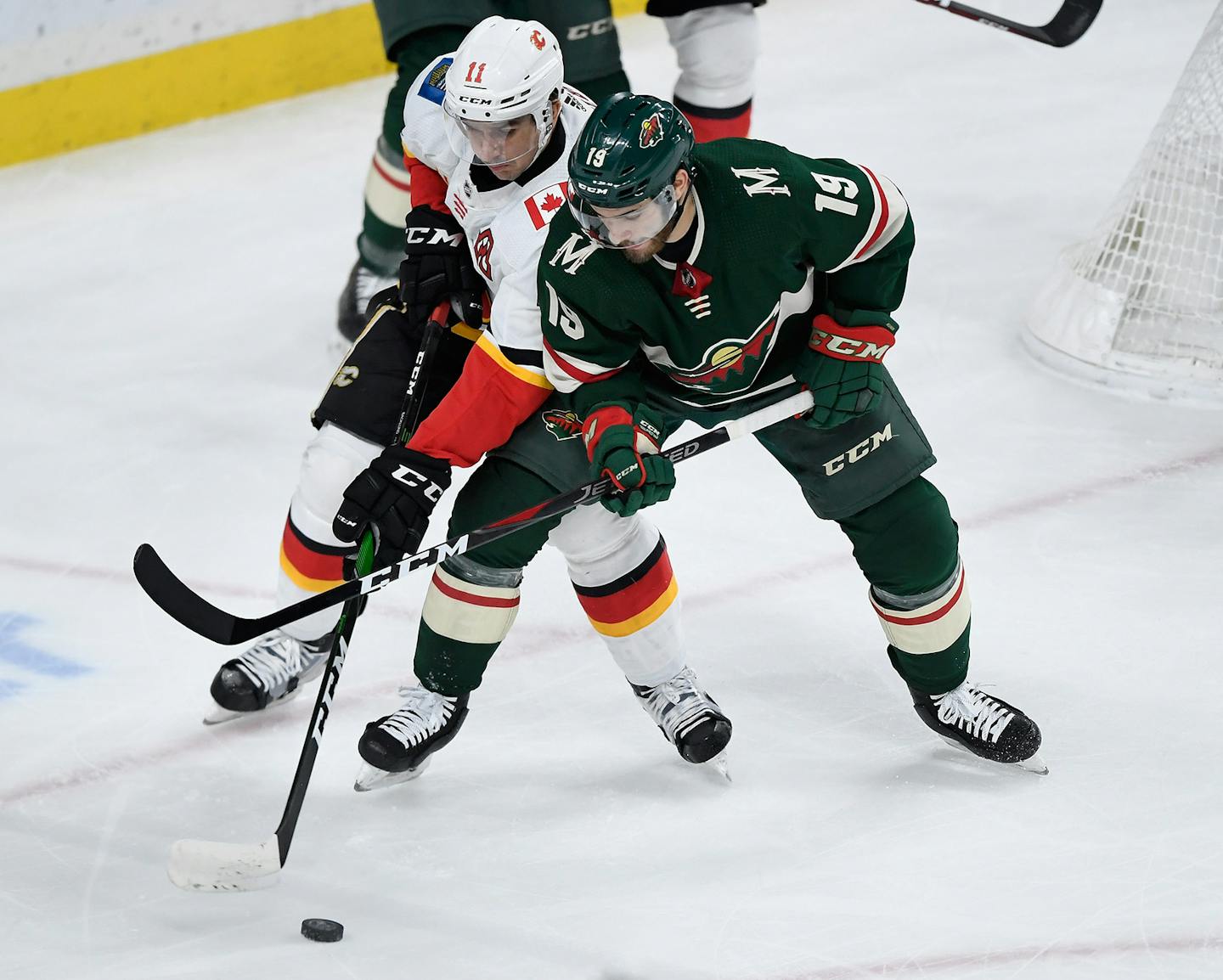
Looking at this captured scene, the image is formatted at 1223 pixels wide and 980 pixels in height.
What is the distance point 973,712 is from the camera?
2.32 metres

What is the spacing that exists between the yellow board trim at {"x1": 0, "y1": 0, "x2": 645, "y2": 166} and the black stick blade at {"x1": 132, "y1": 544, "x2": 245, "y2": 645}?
3.03m

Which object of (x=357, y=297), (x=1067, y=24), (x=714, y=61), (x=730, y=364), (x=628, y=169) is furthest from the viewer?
(x=357, y=297)

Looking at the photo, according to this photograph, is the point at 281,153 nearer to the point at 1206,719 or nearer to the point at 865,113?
the point at 865,113

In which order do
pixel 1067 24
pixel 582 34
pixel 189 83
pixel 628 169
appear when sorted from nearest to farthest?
pixel 628 169
pixel 582 34
pixel 1067 24
pixel 189 83

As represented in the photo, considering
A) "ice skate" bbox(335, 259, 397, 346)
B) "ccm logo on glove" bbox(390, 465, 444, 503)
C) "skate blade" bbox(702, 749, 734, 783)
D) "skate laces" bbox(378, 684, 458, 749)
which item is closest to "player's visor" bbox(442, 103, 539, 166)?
"ccm logo on glove" bbox(390, 465, 444, 503)

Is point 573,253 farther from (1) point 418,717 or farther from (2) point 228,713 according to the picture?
(2) point 228,713

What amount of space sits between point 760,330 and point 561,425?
291mm

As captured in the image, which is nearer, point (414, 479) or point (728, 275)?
point (728, 275)

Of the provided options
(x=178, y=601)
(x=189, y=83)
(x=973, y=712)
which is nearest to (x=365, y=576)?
(x=178, y=601)

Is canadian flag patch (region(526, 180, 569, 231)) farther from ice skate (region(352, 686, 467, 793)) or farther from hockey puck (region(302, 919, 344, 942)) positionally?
hockey puck (region(302, 919, 344, 942))

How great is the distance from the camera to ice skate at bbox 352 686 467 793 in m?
2.29

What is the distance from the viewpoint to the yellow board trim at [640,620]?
231 cm

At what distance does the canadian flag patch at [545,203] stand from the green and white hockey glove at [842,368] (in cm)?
38

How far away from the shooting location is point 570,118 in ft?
7.71
